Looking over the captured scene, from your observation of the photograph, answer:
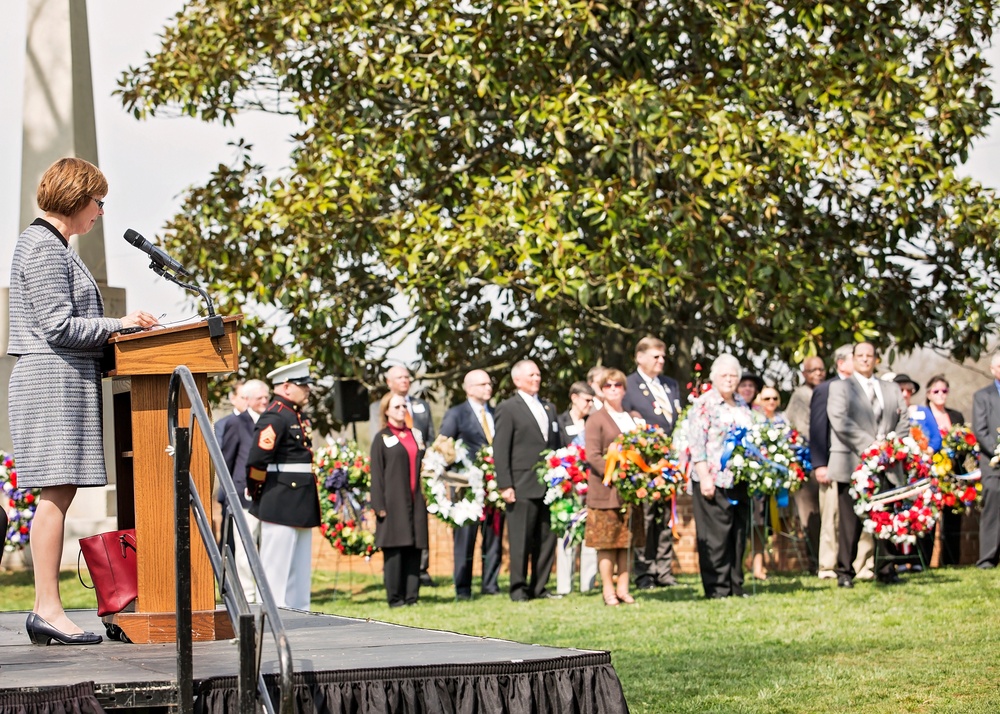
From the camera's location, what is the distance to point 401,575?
12.5 metres

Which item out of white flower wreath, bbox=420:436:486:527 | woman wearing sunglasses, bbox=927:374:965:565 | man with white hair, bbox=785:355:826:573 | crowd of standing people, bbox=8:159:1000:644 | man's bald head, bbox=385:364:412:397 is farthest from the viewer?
woman wearing sunglasses, bbox=927:374:965:565

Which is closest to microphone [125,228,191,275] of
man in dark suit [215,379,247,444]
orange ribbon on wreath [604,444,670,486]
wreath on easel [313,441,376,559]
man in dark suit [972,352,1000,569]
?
orange ribbon on wreath [604,444,670,486]

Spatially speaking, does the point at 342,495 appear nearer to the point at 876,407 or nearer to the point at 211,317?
the point at 876,407

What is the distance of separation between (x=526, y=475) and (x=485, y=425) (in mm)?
1129

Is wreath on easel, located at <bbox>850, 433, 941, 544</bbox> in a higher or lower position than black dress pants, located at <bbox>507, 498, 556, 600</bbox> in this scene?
higher

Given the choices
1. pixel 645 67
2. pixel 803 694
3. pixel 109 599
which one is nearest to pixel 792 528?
pixel 645 67

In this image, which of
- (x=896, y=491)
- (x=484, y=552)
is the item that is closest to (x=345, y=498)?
(x=484, y=552)

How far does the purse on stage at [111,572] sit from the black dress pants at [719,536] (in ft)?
22.3

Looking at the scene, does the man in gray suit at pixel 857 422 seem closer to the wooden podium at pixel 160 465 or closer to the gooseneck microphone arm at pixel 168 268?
the wooden podium at pixel 160 465

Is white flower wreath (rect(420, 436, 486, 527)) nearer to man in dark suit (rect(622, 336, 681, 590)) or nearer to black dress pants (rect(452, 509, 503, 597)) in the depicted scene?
black dress pants (rect(452, 509, 503, 597))

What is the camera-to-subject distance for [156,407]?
543 centimetres

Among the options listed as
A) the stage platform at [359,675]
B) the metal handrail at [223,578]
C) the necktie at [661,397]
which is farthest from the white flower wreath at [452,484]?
the metal handrail at [223,578]

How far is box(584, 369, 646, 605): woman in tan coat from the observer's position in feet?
38.3

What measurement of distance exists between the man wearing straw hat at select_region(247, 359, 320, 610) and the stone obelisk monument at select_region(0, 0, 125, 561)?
6080 mm
